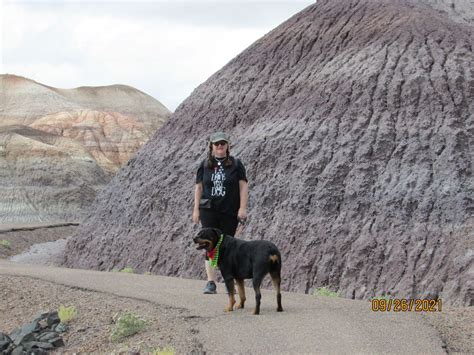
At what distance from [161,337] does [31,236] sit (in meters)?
27.9

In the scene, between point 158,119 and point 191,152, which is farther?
point 158,119

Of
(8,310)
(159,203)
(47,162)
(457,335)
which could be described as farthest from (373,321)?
(47,162)

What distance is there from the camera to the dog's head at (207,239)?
27.3 feet

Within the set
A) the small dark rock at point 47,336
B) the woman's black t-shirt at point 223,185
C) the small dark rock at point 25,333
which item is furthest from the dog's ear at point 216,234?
the small dark rock at point 25,333

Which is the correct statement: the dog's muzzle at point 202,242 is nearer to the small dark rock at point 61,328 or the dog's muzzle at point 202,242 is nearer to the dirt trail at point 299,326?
the dirt trail at point 299,326

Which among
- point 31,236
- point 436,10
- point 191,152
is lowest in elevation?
point 31,236

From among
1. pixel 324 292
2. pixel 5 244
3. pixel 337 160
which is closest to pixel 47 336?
pixel 324 292

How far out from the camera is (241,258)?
8344mm

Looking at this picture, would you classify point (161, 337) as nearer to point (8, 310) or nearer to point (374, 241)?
point (8, 310)

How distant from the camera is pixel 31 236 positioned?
3409cm

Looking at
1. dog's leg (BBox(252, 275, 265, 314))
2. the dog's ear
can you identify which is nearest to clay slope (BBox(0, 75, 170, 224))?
the dog's ear

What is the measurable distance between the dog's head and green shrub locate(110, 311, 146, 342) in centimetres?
105

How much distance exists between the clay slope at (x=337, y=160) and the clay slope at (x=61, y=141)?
2522cm

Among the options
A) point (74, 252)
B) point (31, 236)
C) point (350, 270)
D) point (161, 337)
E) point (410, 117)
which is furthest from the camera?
point (31, 236)
